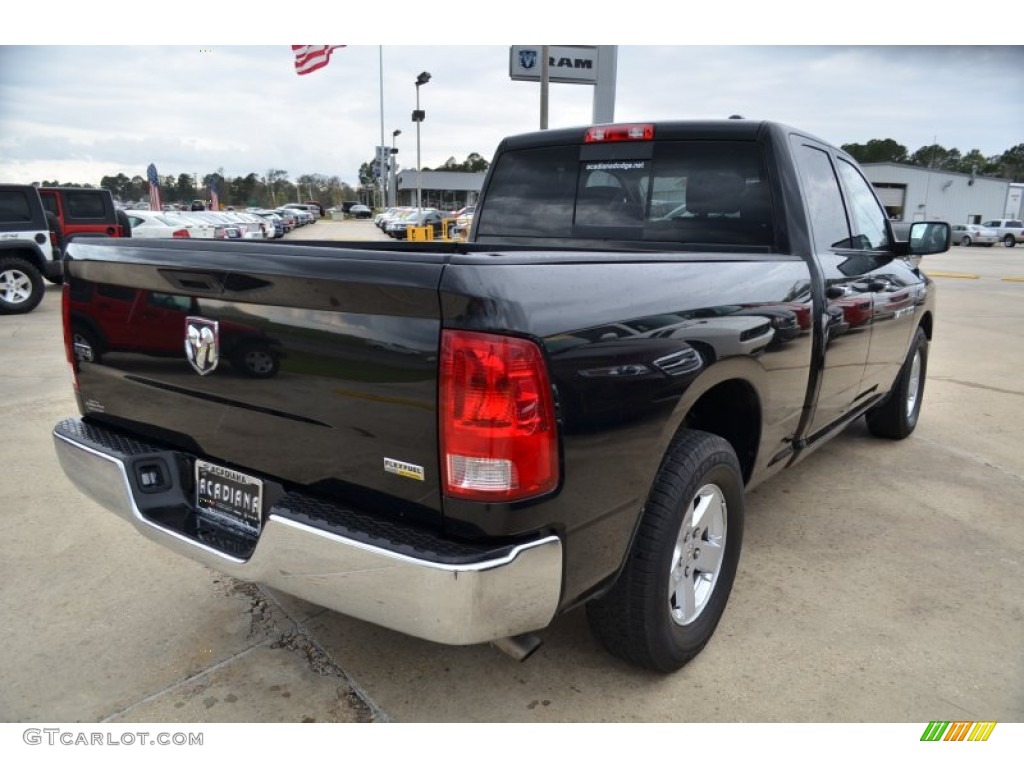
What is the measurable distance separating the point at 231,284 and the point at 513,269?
869 millimetres

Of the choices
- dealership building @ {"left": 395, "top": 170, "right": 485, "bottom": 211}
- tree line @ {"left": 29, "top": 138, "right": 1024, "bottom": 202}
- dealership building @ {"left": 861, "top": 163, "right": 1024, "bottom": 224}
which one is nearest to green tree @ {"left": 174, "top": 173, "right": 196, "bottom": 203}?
tree line @ {"left": 29, "top": 138, "right": 1024, "bottom": 202}

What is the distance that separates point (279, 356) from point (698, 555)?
159 cm

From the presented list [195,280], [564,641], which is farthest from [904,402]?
[195,280]

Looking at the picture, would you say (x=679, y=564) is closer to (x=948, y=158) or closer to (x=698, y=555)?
(x=698, y=555)

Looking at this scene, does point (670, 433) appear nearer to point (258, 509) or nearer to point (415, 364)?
point (415, 364)

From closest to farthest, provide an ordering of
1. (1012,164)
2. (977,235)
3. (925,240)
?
1. (925,240)
2. (977,235)
3. (1012,164)

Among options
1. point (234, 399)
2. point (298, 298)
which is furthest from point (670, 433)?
point (234, 399)

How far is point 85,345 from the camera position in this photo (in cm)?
260

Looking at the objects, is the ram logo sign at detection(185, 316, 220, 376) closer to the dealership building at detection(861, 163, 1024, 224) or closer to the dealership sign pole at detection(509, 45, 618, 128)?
the dealership sign pole at detection(509, 45, 618, 128)

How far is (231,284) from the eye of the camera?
204 cm

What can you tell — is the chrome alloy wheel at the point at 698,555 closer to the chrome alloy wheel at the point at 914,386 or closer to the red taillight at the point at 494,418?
the red taillight at the point at 494,418

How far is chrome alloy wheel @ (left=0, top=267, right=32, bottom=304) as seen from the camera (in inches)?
442

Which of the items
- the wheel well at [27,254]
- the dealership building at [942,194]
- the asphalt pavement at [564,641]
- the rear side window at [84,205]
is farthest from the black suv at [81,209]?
the dealership building at [942,194]

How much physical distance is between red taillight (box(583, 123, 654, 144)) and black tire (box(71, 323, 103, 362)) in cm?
235
